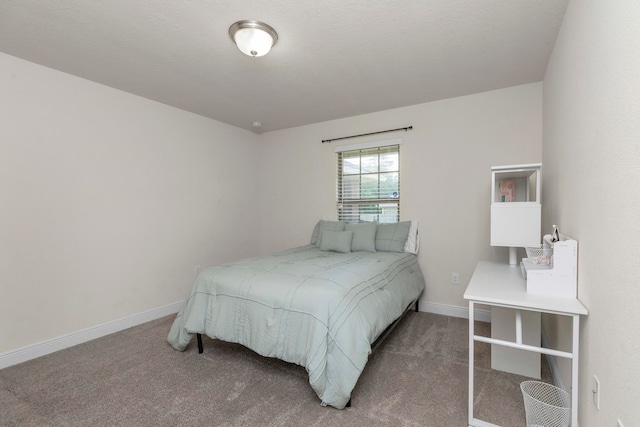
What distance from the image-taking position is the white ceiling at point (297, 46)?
1824 millimetres

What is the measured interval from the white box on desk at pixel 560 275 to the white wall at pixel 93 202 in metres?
3.43

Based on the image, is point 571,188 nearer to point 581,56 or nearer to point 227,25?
point 581,56

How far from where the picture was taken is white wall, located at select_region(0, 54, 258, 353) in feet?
7.77

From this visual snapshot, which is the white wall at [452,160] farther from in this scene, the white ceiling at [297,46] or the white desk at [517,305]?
the white desk at [517,305]

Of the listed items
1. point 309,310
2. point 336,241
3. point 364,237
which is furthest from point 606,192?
point 336,241

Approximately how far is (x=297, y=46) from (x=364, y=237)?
2058 millimetres

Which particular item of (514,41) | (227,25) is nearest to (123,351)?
(227,25)

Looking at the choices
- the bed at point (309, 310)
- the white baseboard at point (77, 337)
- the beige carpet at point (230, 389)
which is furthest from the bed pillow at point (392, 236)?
the white baseboard at point (77, 337)

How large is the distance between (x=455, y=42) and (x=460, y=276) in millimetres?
2285

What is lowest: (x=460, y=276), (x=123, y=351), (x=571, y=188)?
(x=123, y=351)

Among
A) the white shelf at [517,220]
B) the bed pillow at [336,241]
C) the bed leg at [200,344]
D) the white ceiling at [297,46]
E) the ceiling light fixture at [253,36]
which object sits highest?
the white ceiling at [297,46]

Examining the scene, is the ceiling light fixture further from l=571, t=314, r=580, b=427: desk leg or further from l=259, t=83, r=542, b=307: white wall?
l=571, t=314, r=580, b=427: desk leg

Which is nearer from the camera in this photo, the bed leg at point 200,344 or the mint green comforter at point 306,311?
the mint green comforter at point 306,311

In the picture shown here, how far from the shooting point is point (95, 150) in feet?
9.32
